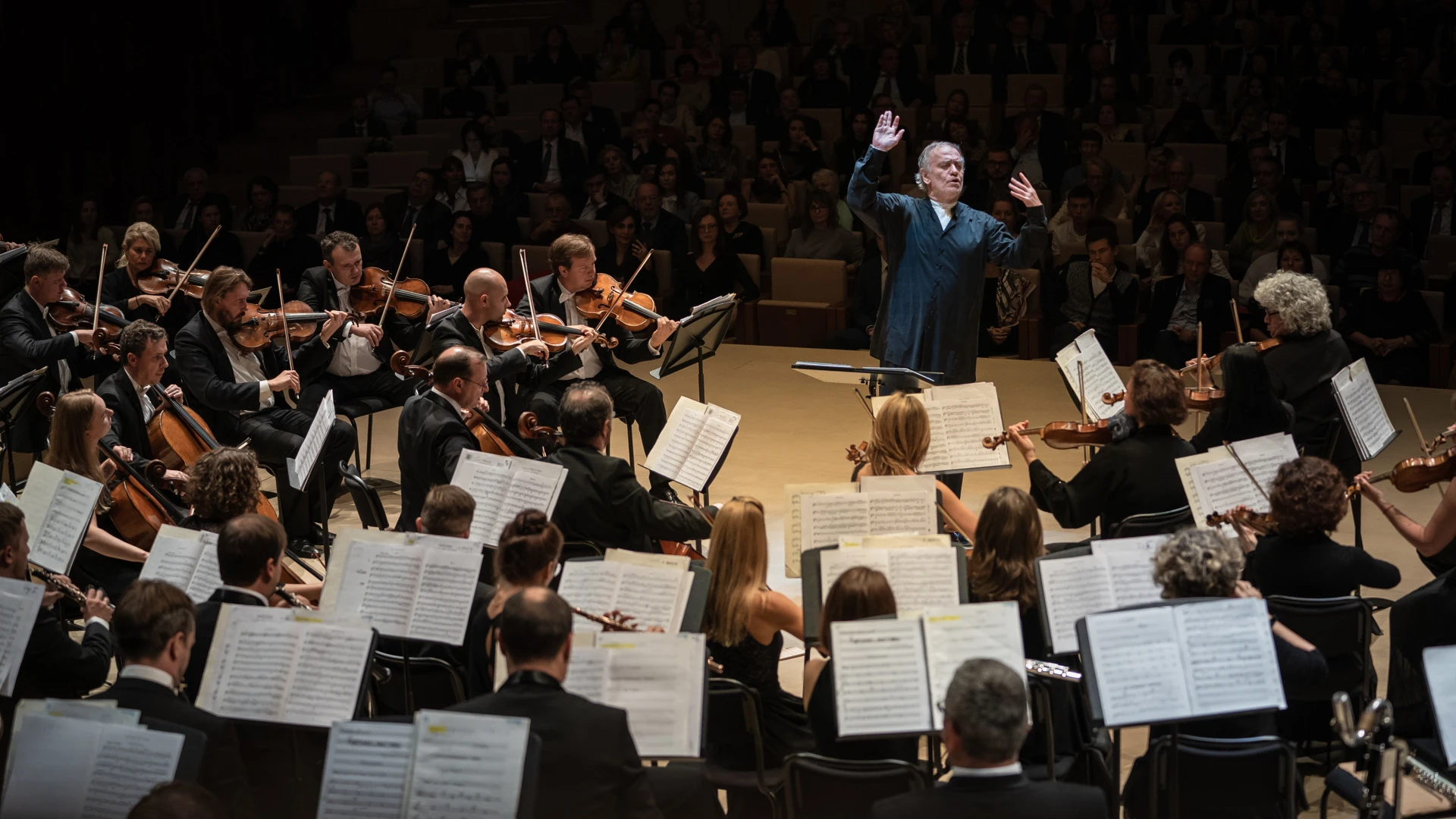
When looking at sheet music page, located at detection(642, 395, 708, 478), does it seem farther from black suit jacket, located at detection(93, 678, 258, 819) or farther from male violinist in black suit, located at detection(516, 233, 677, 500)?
black suit jacket, located at detection(93, 678, 258, 819)

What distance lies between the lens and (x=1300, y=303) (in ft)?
17.6

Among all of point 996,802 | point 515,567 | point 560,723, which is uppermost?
point 515,567

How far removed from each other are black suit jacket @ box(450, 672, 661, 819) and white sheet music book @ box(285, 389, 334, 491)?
7.04 ft

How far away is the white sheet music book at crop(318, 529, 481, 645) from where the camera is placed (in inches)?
146

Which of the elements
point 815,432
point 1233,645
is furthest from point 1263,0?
point 1233,645

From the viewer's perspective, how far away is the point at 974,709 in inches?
105

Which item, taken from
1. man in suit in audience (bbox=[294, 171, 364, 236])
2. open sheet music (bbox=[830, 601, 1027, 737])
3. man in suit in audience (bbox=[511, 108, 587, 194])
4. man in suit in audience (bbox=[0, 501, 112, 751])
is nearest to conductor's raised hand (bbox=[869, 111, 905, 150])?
open sheet music (bbox=[830, 601, 1027, 737])

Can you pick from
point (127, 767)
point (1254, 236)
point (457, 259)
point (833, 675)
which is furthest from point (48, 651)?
point (1254, 236)

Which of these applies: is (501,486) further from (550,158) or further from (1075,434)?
(550,158)

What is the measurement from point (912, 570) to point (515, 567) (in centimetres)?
103

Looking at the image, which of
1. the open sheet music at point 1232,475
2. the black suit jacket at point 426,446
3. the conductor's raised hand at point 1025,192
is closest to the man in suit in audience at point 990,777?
the open sheet music at point 1232,475

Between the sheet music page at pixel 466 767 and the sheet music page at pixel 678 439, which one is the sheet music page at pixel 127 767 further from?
the sheet music page at pixel 678 439

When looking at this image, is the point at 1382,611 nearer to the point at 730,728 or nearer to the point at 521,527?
the point at 730,728

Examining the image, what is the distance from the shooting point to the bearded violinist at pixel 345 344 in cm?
647
